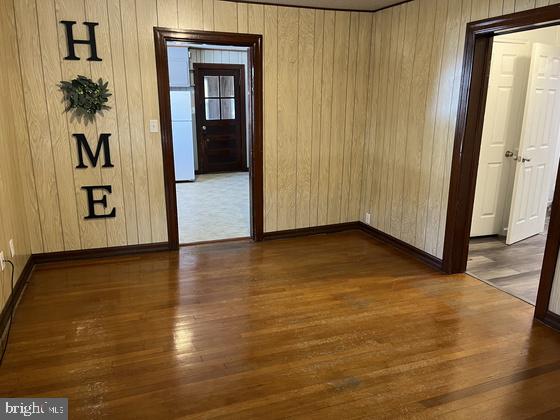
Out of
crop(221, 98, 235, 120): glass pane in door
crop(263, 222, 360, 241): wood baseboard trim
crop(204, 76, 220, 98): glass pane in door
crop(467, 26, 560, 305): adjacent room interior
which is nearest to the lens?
crop(467, 26, 560, 305): adjacent room interior

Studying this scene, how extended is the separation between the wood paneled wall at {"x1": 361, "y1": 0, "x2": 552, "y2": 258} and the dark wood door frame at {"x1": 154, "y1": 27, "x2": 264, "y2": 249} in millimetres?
1288

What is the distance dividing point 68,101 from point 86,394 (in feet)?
8.55

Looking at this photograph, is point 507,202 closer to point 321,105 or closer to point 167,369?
point 321,105

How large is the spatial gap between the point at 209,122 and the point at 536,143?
5.93 metres

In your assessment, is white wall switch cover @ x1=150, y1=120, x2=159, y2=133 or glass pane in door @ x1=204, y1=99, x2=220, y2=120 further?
glass pane in door @ x1=204, y1=99, x2=220, y2=120

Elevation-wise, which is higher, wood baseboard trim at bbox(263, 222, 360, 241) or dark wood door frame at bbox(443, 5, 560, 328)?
dark wood door frame at bbox(443, 5, 560, 328)

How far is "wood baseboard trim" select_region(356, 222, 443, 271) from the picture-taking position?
157 inches

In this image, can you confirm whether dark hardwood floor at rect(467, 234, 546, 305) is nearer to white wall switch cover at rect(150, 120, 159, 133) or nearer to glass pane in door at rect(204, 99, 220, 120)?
white wall switch cover at rect(150, 120, 159, 133)

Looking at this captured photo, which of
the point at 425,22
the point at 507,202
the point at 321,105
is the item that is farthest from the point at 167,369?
the point at 507,202

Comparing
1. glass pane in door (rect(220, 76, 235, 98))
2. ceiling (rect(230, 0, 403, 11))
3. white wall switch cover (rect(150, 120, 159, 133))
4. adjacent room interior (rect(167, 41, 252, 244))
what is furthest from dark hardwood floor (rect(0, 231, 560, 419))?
glass pane in door (rect(220, 76, 235, 98))

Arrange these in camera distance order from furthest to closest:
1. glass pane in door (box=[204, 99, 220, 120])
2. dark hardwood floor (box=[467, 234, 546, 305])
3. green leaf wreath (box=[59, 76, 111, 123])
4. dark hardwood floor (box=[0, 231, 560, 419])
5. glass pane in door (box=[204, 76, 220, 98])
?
glass pane in door (box=[204, 99, 220, 120])
glass pane in door (box=[204, 76, 220, 98])
green leaf wreath (box=[59, 76, 111, 123])
dark hardwood floor (box=[467, 234, 546, 305])
dark hardwood floor (box=[0, 231, 560, 419])

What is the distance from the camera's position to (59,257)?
403 cm

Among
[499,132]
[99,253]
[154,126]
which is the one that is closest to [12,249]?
[99,253]

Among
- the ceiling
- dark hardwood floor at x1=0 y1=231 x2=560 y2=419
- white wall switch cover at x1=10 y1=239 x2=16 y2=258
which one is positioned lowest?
dark hardwood floor at x1=0 y1=231 x2=560 y2=419
